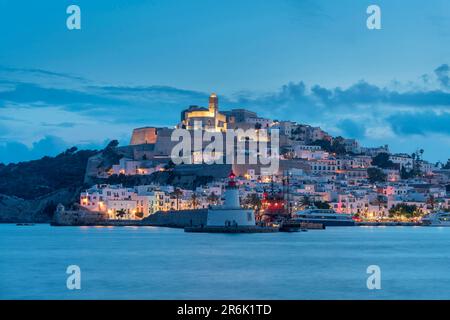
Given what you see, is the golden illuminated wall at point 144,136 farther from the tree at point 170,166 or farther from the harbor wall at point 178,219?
the harbor wall at point 178,219

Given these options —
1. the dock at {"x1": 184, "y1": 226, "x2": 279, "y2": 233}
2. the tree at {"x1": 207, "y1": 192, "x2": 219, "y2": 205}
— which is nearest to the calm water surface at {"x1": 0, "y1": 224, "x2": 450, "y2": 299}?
the dock at {"x1": 184, "y1": 226, "x2": 279, "y2": 233}

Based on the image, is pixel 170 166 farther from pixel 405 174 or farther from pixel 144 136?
pixel 405 174

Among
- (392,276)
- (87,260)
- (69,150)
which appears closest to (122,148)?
(69,150)

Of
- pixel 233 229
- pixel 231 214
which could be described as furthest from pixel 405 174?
pixel 231 214

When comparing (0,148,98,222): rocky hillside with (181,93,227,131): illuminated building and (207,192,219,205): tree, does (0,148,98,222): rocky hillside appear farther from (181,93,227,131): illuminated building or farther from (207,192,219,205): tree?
(207,192,219,205): tree

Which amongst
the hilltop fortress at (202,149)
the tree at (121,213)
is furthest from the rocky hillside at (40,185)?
the tree at (121,213)

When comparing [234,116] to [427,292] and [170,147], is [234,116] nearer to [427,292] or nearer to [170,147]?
[170,147]
